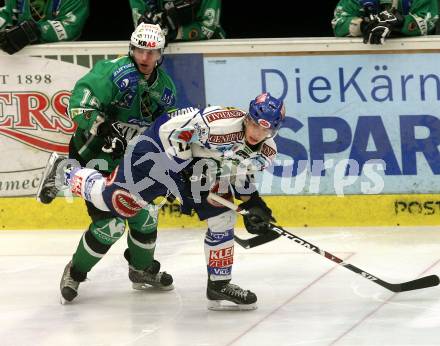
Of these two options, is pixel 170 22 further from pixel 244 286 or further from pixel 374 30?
pixel 244 286

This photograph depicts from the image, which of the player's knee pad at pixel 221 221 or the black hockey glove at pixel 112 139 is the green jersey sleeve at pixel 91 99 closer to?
the black hockey glove at pixel 112 139

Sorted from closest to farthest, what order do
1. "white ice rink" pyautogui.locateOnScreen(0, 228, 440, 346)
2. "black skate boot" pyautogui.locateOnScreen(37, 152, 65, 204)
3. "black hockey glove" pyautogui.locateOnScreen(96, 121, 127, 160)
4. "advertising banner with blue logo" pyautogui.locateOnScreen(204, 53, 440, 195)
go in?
"white ice rink" pyautogui.locateOnScreen(0, 228, 440, 346)
"black hockey glove" pyautogui.locateOnScreen(96, 121, 127, 160)
"black skate boot" pyautogui.locateOnScreen(37, 152, 65, 204)
"advertising banner with blue logo" pyautogui.locateOnScreen(204, 53, 440, 195)

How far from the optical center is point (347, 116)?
7.18 meters

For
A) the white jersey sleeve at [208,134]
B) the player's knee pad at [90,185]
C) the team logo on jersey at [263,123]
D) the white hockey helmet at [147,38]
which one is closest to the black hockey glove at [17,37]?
the white hockey helmet at [147,38]

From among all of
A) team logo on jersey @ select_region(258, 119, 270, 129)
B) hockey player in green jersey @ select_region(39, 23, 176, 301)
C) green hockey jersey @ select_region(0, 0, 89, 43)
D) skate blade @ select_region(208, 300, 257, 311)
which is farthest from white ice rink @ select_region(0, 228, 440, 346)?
green hockey jersey @ select_region(0, 0, 89, 43)

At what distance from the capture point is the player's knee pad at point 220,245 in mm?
5473

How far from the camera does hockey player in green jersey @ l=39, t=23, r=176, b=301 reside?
228 inches

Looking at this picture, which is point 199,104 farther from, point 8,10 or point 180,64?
point 8,10

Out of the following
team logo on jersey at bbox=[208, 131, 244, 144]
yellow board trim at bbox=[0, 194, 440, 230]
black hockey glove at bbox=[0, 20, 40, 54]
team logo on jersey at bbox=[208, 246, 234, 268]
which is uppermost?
black hockey glove at bbox=[0, 20, 40, 54]

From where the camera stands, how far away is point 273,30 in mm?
8852

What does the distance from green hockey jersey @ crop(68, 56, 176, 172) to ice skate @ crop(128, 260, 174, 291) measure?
0.54 meters

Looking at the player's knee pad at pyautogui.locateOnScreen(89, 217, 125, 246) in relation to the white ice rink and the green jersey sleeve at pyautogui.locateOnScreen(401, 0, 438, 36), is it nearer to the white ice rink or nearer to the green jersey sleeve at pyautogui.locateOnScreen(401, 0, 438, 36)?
the white ice rink

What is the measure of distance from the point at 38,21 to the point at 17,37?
0.26 meters

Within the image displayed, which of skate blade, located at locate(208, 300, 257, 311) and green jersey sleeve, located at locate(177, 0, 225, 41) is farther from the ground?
green jersey sleeve, located at locate(177, 0, 225, 41)
